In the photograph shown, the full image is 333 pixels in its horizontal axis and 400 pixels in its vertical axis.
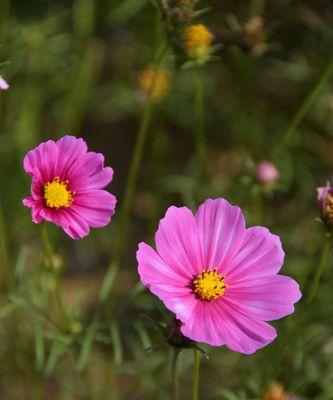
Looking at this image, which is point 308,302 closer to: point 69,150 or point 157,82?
point 69,150

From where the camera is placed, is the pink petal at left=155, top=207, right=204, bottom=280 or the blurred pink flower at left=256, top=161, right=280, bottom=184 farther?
the blurred pink flower at left=256, top=161, right=280, bottom=184

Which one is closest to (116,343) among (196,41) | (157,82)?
(196,41)

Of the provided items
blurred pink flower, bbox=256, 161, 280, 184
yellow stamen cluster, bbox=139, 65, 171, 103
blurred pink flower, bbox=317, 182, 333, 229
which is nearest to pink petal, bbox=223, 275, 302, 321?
blurred pink flower, bbox=317, 182, 333, 229

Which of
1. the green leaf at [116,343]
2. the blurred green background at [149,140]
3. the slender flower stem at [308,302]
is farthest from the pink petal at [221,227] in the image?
the blurred green background at [149,140]

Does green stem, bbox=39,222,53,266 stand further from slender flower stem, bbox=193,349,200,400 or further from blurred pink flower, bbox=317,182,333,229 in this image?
blurred pink flower, bbox=317,182,333,229

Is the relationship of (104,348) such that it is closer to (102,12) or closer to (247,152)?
(247,152)

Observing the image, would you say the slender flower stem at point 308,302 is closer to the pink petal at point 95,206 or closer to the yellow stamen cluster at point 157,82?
the pink petal at point 95,206
